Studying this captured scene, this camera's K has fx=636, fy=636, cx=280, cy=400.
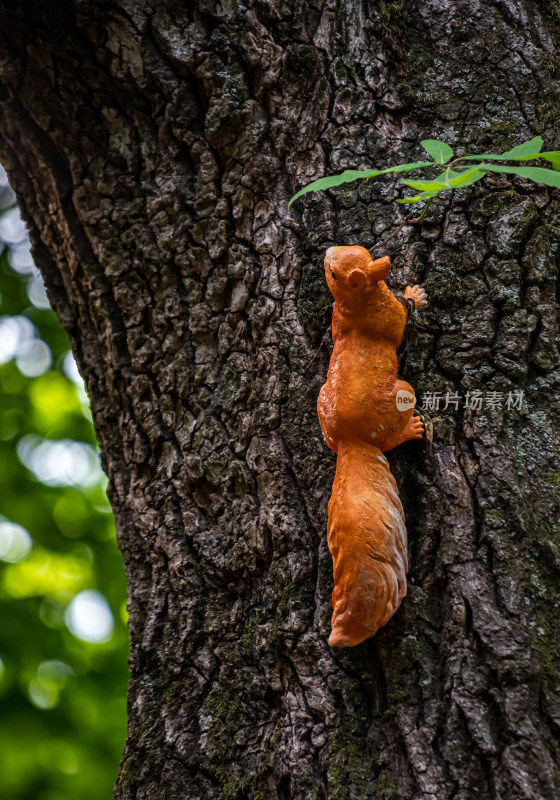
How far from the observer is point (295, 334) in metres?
1.85

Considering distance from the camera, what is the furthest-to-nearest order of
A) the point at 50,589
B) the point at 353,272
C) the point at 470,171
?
the point at 50,589 → the point at 353,272 → the point at 470,171

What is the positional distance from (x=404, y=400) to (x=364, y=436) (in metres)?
0.13

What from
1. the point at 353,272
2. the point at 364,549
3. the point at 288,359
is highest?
the point at 353,272

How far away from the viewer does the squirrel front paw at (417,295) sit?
1.69 m

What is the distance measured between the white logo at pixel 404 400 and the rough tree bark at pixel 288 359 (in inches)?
5.4

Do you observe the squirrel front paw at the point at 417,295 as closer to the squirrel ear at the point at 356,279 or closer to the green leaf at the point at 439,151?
the squirrel ear at the point at 356,279

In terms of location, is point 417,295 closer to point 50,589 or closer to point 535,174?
point 535,174

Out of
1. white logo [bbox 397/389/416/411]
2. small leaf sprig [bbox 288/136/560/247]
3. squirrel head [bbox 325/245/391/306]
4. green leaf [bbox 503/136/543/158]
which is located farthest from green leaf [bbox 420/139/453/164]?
white logo [bbox 397/389/416/411]

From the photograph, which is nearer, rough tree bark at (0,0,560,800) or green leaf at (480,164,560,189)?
green leaf at (480,164,560,189)

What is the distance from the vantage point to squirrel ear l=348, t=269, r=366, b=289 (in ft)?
5.01

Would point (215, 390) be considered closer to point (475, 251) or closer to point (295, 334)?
point (295, 334)

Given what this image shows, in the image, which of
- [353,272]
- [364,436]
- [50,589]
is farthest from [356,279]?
[50,589]

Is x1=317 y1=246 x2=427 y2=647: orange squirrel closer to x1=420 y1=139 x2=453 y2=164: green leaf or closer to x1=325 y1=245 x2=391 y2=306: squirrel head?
x1=325 y1=245 x2=391 y2=306: squirrel head

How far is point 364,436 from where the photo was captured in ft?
→ 5.02
